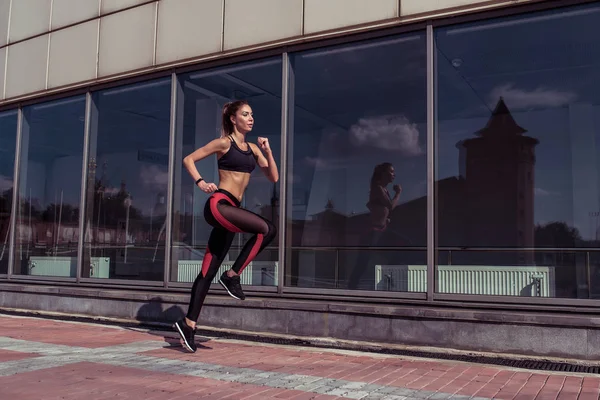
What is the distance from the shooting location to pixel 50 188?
37.3 feet

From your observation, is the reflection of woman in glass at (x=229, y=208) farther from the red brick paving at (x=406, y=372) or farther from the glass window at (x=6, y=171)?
the glass window at (x=6, y=171)

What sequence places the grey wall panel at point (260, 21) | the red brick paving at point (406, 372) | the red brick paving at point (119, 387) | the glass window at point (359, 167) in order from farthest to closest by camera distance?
the grey wall panel at point (260, 21), the glass window at point (359, 167), the red brick paving at point (406, 372), the red brick paving at point (119, 387)

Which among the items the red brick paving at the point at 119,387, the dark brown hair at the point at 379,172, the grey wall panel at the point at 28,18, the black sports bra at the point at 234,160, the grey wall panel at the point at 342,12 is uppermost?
the grey wall panel at the point at 28,18

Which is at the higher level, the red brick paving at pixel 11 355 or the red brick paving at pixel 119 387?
the red brick paving at pixel 11 355

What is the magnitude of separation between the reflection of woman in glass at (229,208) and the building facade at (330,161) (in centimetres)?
155

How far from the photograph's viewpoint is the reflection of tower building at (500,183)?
824 cm

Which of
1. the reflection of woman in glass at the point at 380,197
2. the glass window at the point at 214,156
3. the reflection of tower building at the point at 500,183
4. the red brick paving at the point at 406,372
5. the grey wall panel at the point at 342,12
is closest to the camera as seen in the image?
the red brick paving at the point at 406,372

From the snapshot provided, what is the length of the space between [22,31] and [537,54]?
29.6 ft

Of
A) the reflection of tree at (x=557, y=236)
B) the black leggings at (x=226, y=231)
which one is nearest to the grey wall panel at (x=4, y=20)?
the black leggings at (x=226, y=231)

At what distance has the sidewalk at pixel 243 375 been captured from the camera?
4535 mm

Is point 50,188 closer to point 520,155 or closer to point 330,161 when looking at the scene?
point 330,161

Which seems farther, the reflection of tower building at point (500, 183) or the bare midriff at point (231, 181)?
the reflection of tower building at point (500, 183)

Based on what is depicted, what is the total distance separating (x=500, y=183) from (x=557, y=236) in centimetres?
102

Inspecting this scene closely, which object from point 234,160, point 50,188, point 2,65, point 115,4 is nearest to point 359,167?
point 234,160
